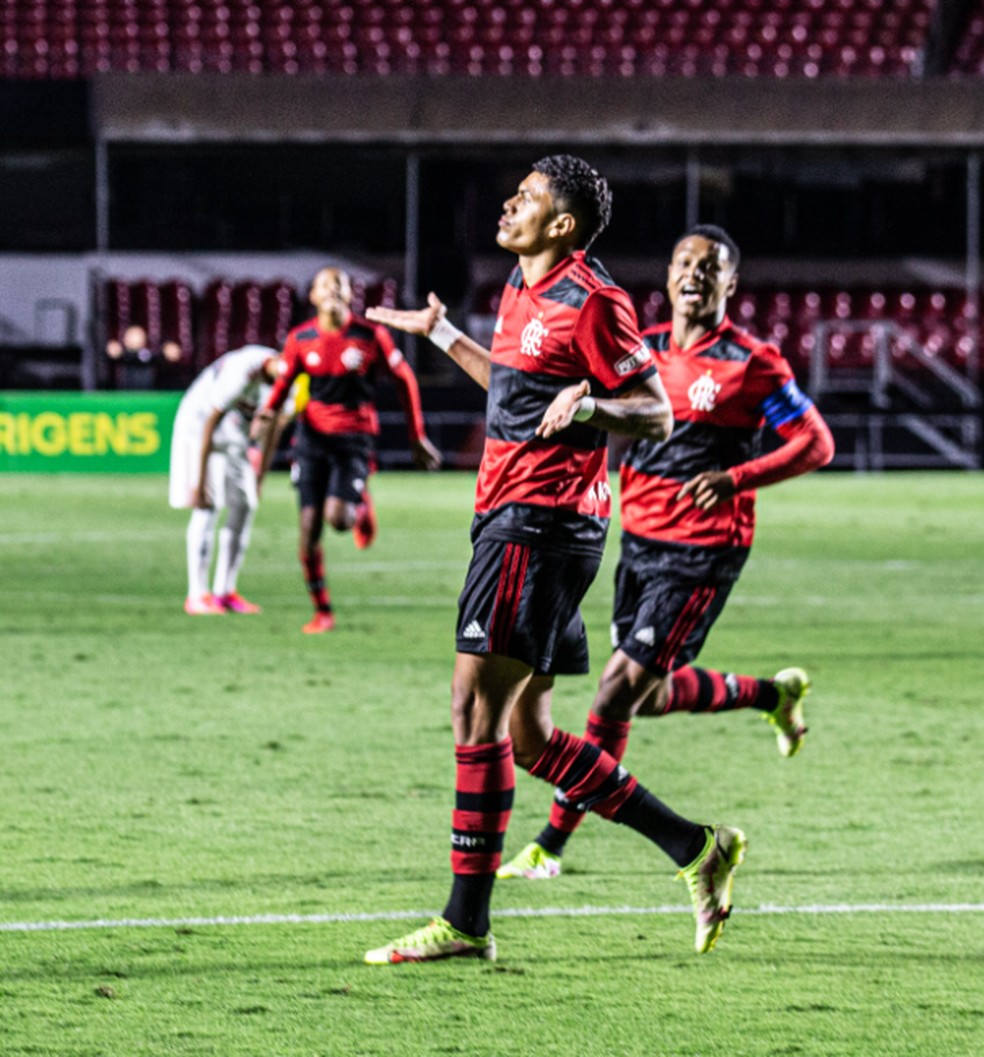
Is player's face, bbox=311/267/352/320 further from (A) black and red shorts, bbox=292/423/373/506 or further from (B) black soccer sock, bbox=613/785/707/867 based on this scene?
(B) black soccer sock, bbox=613/785/707/867

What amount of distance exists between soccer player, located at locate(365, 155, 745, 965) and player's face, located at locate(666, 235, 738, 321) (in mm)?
1535

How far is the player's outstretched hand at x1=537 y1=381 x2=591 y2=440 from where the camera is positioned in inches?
178

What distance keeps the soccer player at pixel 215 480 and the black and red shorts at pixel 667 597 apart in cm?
597

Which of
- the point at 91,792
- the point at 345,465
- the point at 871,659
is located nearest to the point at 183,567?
the point at 345,465

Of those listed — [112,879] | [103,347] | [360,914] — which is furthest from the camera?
[103,347]

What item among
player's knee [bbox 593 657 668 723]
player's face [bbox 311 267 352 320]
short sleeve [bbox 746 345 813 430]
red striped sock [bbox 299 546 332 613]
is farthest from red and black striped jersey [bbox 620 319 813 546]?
player's face [bbox 311 267 352 320]

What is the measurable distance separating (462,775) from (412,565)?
1093 cm

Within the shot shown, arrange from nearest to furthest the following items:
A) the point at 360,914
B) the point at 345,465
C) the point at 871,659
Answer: the point at 360,914 < the point at 871,659 < the point at 345,465

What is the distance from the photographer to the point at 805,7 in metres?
32.6

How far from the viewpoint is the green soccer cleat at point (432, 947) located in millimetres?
4684

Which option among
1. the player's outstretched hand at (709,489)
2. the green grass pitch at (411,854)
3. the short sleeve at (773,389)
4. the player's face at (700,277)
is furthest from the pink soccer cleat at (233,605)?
the player's outstretched hand at (709,489)

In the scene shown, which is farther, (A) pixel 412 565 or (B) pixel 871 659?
(A) pixel 412 565

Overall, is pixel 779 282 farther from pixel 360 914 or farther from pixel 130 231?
pixel 360 914

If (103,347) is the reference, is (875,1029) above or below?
above
